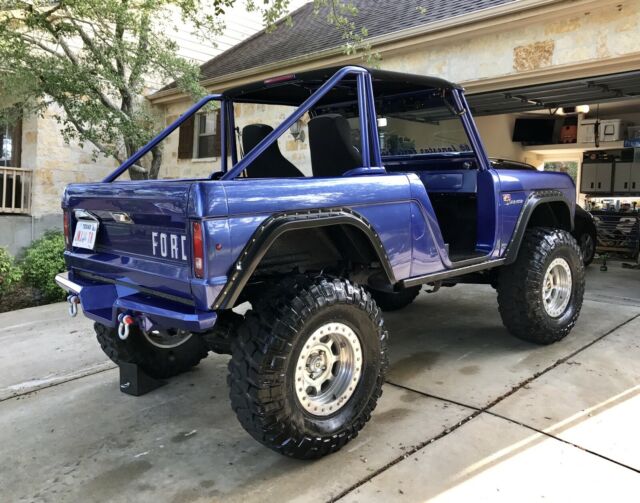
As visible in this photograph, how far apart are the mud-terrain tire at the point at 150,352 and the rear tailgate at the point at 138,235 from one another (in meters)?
0.58

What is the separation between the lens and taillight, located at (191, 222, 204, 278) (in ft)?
7.77

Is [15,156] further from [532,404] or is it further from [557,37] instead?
[532,404]

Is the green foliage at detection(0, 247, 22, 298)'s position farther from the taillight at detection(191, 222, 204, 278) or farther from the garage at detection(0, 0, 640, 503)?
the taillight at detection(191, 222, 204, 278)

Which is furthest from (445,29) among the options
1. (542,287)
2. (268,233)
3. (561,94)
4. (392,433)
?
(392,433)

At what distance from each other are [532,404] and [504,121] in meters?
10.5

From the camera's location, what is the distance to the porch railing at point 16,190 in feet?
34.3

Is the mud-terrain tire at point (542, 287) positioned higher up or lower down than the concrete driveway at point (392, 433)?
higher up

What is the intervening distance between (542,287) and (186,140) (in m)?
10.2

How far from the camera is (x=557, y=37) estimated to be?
660 cm

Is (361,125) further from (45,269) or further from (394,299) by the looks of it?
(45,269)

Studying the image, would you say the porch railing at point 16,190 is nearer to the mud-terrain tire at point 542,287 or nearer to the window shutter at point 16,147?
the window shutter at point 16,147

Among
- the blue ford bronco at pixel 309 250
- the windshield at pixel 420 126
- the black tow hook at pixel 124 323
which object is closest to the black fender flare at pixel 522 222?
the blue ford bronco at pixel 309 250

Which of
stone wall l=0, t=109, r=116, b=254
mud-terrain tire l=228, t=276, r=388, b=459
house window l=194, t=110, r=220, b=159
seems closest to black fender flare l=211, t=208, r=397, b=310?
mud-terrain tire l=228, t=276, r=388, b=459

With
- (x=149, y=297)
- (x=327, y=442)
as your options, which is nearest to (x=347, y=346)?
(x=327, y=442)
